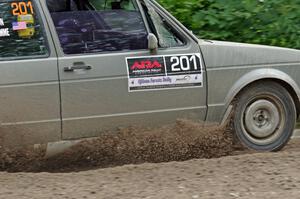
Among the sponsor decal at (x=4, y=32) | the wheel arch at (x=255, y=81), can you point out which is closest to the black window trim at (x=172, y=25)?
the wheel arch at (x=255, y=81)

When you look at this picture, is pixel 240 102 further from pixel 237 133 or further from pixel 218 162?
pixel 218 162

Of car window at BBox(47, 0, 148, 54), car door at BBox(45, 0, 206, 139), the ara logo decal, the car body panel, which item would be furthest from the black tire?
car window at BBox(47, 0, 148, 54)

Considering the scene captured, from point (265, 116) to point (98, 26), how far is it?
81.4 inches

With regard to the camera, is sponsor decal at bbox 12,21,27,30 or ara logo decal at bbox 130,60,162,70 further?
ara logo decal at bbox 130,60,162,70

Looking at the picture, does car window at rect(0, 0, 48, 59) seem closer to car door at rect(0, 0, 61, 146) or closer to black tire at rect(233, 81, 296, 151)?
car door at rect(0, 0, 61, 146)

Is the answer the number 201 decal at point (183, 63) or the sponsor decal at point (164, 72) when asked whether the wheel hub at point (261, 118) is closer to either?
the sponsor decal at point (164, 72)

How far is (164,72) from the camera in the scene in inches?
237

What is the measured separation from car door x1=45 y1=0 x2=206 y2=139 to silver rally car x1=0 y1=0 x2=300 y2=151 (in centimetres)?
1

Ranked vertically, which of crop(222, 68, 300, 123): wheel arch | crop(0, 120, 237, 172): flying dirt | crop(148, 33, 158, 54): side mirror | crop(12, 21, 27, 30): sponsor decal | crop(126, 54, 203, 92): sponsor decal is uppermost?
crop(12, 21, 27, 30): sponsor decal

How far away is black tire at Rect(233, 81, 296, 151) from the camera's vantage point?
6.36 metres

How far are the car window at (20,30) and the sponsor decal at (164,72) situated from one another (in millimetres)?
909

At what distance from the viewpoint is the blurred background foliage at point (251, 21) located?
27.1ft

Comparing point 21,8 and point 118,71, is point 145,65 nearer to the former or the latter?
point 118,71

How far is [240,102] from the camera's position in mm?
6332
